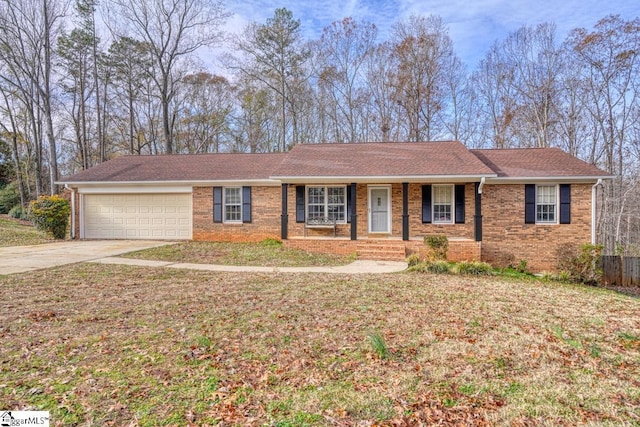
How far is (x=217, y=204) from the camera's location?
1428cm

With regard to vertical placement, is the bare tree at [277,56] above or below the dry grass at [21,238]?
above

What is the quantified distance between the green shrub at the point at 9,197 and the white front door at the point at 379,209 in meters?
28.3

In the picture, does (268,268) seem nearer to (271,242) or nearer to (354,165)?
(271,242)

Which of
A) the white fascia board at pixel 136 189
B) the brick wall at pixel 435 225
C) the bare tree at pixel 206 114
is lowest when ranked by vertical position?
the brick wall at pixel 435 225

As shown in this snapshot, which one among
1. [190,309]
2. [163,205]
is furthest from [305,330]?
[163,205]

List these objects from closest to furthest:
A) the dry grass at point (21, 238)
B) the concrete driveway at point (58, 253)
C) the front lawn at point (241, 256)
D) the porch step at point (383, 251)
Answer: the concrete driveway at point (58, 253) < the front lawn at point (241, 256) < the porch step at point (383, 251) < the dry grass at point (21, 238)

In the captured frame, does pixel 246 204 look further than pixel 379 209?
Yes

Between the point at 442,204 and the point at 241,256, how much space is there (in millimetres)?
7508

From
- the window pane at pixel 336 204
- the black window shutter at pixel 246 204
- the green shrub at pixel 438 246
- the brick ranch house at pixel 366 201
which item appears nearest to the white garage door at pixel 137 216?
the brick ranch house at pixel 366 201

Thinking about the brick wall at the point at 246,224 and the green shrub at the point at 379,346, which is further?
the brick wall at the point at 246,224

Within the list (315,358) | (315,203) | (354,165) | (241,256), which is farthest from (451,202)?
(315,358)

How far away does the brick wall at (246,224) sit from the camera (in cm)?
1402

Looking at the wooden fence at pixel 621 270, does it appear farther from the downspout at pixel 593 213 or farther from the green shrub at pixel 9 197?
the green shrub at pixel 9 197

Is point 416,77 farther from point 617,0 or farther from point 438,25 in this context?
point 617,0
